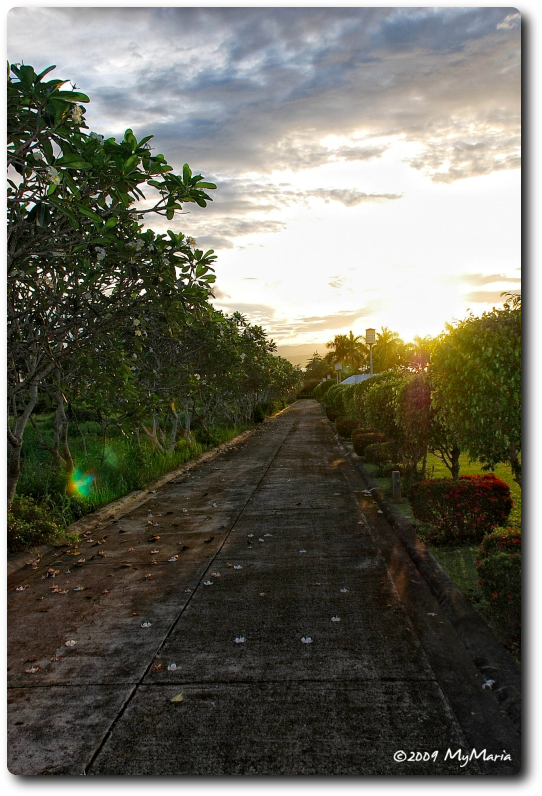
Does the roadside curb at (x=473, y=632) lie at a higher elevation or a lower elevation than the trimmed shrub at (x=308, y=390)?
lower

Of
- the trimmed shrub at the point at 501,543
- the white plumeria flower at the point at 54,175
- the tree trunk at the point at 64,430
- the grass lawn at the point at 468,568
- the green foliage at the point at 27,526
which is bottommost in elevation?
the grass lawn at the point at 468,568

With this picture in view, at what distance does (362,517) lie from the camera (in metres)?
9.83

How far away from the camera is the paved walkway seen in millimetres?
3307

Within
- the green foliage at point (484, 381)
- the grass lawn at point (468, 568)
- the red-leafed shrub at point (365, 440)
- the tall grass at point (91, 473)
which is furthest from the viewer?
the red-leafed shrub at point (365, 440)

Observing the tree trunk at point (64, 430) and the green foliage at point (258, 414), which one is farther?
the green foliage at point (258, 414)

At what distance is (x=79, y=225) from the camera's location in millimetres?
5031

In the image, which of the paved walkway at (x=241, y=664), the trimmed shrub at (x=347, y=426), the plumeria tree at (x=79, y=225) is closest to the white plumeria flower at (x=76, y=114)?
the plumeria tree at (x=79, y=225)

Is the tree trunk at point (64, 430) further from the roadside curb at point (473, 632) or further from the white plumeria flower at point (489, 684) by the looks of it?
the white plumeria flower at point (489, 684)

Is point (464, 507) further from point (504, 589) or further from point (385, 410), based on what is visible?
point (385, 410)

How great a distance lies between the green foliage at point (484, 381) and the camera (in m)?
5.88

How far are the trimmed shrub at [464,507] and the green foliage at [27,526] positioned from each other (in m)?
5.44

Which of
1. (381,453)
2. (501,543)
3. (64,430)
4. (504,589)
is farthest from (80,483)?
(504,589)

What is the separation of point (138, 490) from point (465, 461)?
892 centimetres

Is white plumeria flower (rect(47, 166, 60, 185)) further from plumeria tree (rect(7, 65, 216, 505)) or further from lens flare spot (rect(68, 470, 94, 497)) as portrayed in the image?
lens flare spot (rect(68, 470, 94, 497))
